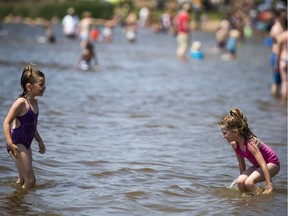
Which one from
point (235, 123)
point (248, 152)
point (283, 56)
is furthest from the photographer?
point (283, 56)

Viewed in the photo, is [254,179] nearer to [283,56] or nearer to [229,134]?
[229,134]

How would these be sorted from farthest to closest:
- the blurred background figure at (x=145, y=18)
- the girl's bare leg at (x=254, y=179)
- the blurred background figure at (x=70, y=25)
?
the blurred background figure at (x=145, y=18)
the blurred background figure at (x=70, y=25)
the girl's bare leg at (x=254, y=179)

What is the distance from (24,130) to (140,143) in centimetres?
352

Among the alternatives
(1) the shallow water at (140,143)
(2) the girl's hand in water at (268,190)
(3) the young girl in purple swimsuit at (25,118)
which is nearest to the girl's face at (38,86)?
(3) the young girl in purple swimsuit at (25,118)

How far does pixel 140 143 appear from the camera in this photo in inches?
424

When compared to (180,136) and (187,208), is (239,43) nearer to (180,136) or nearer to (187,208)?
(180,136)

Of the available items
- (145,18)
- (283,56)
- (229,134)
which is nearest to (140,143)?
(229,134)

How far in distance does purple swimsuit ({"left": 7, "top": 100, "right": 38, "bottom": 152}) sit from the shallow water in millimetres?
505

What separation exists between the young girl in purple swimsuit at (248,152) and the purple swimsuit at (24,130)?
5.96 feet

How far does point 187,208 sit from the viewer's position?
745cm

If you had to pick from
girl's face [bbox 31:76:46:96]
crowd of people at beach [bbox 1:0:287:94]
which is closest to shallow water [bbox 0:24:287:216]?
crowd of people at beach [bbox 1:0:287:94]

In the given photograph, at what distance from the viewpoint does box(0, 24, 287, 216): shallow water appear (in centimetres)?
750

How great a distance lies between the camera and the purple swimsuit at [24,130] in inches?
291

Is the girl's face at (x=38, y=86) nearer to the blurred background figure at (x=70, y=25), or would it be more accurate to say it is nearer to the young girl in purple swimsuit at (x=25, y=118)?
the young girl in purple swimsuit at (x=25, y=118)
